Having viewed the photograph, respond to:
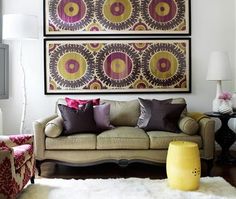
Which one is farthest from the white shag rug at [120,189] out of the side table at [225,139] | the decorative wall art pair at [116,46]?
the decorative wall art pair at [116,46]

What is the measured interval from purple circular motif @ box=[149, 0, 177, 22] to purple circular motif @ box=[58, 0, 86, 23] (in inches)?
38.9

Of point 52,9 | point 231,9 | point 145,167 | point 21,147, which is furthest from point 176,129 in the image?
point 52,9

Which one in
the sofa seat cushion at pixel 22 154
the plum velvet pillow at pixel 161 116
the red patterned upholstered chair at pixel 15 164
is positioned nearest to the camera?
the red patterned upholstered chair at pixel 15 164

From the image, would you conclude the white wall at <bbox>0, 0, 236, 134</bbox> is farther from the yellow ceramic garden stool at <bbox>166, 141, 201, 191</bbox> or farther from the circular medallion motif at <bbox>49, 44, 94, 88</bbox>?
the yellow ceramic garden stool at <bbox>166, 141, 201, 191</bbox>

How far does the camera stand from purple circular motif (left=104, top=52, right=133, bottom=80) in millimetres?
4906

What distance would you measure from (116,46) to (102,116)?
1245 millimetres

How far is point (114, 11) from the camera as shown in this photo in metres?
4.88

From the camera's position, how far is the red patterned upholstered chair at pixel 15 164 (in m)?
2.68

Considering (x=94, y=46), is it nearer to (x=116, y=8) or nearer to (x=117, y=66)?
(x=117, y=66)

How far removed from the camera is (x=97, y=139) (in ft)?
12.5

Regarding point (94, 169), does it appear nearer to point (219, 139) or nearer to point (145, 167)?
point (145, 167)

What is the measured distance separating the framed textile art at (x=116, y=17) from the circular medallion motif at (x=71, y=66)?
259 mm

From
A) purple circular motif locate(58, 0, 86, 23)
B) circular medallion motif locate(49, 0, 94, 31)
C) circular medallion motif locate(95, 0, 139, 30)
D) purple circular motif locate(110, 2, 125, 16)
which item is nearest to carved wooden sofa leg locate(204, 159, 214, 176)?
circular medallion motif locate(95, 0, 139, 30)

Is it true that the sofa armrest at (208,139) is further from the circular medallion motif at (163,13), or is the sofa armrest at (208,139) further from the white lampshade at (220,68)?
the circular medallion motif at (163,13)
